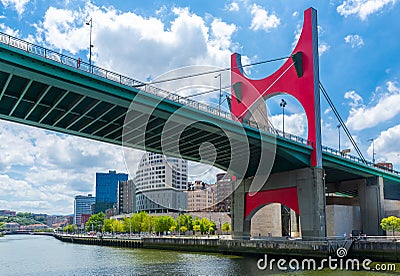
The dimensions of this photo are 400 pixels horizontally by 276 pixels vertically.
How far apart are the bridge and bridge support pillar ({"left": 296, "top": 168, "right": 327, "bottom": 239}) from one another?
0.32 feet

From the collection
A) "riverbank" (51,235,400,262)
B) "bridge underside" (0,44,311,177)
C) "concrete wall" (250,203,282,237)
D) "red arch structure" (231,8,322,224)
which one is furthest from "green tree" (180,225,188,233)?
"bridge underside" (0,44,311,177)

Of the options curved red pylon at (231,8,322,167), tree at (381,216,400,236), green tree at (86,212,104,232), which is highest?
curved red pylon at (231,8,322,167)

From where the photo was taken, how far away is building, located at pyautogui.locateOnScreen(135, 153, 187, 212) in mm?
140000

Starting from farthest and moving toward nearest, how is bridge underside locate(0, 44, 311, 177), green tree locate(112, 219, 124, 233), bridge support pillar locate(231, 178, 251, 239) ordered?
green tree locate(112, 219, 124, 233)
bridge support pillar locate(231, 178, 251, 239)
bridge underside locate(0, 44, 311, 177)

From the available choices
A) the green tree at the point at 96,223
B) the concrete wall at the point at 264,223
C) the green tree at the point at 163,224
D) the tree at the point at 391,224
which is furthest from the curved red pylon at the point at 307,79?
the green tree at the point at 96,223

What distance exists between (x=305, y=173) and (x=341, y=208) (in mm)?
16696

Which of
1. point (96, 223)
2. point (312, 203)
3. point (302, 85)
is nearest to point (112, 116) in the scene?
point (312, 203)

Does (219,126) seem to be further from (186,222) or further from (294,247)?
(186,222)

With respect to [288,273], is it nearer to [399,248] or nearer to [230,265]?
[230,265]

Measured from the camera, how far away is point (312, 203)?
1836 inches

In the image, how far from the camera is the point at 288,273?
104 ft

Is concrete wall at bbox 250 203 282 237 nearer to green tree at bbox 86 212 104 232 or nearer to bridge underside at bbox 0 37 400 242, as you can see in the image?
bridge underside at bbox 0 37 400 242

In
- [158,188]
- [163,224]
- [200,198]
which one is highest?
[158,188]

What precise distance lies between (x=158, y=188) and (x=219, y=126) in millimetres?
111250
